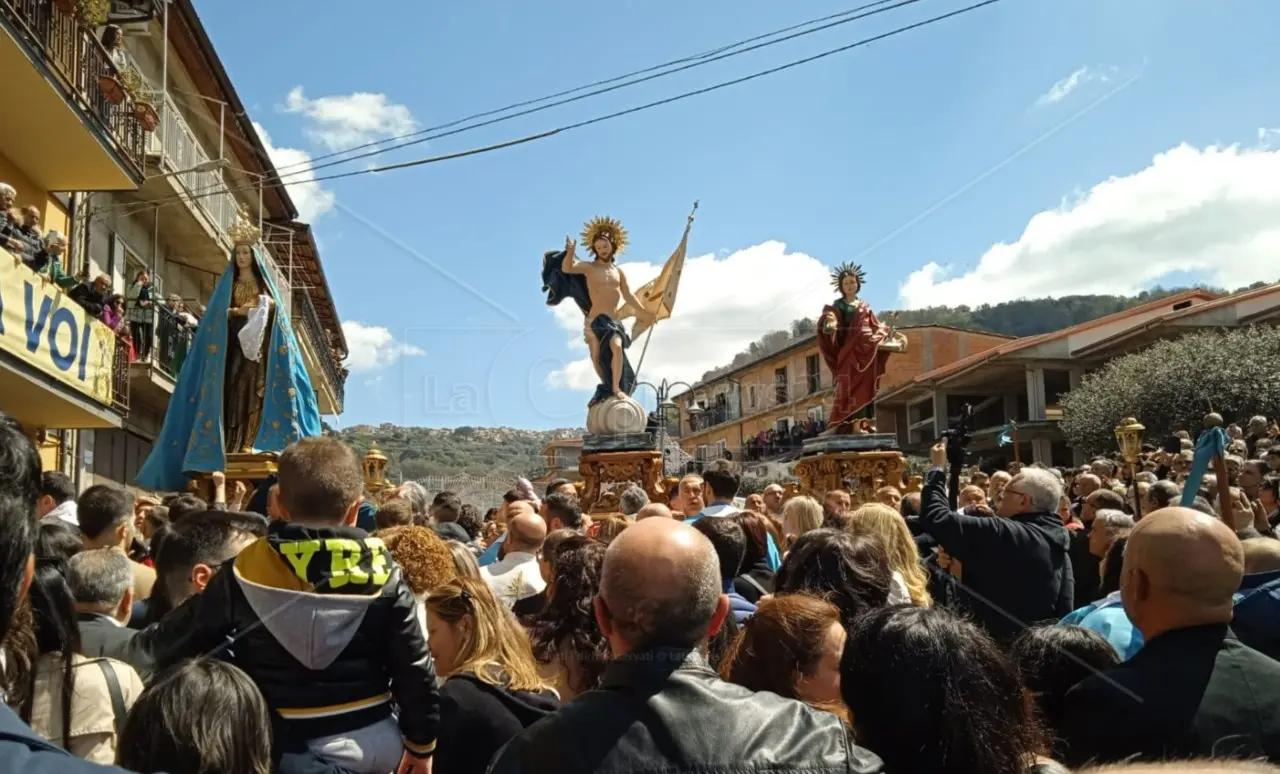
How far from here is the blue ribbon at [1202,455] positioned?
542 cm

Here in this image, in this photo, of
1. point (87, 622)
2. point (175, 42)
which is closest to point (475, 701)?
point (87, 622)

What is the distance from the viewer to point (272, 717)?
3.18 metres

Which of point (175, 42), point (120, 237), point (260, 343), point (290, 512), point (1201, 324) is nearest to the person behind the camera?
point (290, 512)

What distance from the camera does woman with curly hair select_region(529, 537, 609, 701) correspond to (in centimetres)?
349

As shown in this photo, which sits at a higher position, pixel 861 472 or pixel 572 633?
pixel 861 472

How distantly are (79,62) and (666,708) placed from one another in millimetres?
13972

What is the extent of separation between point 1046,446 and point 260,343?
30314 millimetres

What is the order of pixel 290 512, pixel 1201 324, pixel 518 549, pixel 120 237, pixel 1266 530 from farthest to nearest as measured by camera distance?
pixel 1201 324 < pixel 120 237 < pixel 1266 530 < pixel 518 549 < pixel 290 512

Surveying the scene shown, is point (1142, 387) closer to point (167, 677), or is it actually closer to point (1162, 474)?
point (1162, 474)

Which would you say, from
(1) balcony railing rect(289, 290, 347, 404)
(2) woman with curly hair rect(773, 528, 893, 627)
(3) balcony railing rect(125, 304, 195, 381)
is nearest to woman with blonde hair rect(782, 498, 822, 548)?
(2) woman with curly hair rect(773, 528, 893, 627)

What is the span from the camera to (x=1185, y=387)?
1031 inches

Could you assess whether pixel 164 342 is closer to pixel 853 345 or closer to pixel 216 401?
pixel 216 401

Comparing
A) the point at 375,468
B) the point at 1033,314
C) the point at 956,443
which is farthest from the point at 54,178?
the point at 1033,314

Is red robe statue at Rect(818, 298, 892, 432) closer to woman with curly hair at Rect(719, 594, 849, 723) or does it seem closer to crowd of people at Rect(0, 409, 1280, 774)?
crowd of people at Rect(0, 409, 1280, 774)
